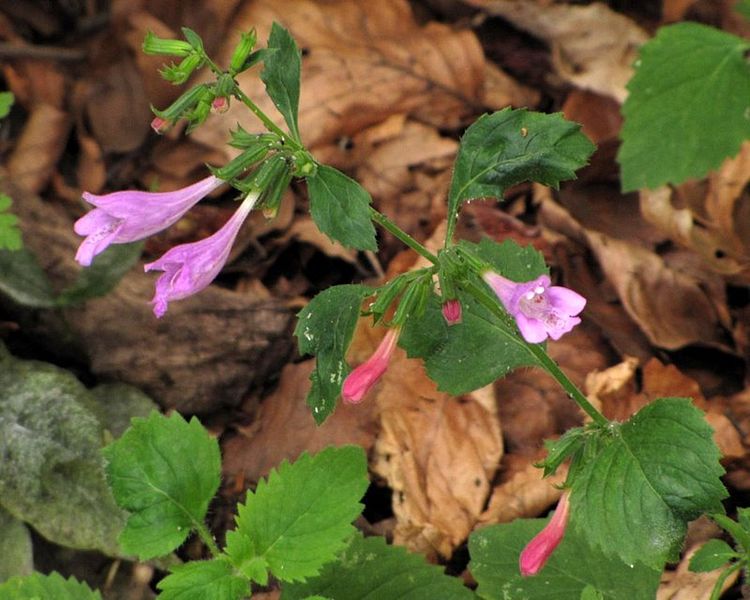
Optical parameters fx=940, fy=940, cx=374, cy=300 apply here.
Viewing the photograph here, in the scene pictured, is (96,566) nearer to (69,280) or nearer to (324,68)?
(69,280)

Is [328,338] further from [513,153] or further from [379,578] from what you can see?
[379,578]

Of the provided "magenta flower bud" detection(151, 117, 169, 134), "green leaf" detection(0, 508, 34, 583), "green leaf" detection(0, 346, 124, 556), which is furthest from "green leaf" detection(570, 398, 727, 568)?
"green leaf" detection(0, 508, 34, 583)

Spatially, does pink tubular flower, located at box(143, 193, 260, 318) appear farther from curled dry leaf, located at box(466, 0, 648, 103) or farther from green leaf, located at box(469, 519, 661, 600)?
curled dry leaf, located at box(466, 0, 648, 103)

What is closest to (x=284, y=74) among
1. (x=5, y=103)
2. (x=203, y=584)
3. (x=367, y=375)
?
(x=367, y=375)

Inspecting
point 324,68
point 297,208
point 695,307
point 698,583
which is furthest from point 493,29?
point 698,583

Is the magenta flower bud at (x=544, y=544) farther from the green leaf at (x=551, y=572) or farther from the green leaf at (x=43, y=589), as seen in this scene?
the green leaf at (x=43, y=589)

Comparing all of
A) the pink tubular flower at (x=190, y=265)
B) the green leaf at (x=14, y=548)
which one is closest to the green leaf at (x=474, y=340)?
the pink tubular flower at (x=190, y=265)
